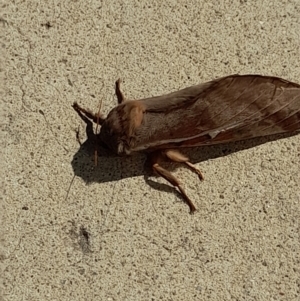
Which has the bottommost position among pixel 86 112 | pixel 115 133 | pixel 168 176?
pixel 168 176

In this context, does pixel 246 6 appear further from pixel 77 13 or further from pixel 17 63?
pixel 17 63

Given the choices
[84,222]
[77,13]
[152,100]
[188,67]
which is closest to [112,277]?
[84,222]

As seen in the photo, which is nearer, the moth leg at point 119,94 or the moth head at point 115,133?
the moth head at point 115,133

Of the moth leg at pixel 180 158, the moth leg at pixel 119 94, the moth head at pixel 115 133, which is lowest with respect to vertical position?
the moth leg at pixel 180 158

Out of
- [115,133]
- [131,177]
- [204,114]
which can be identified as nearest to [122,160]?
[131,177]

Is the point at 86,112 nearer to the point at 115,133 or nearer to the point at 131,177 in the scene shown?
the point at 115,133

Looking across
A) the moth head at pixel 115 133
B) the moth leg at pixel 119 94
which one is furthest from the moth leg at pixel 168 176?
the moth leg at pixel 119 94

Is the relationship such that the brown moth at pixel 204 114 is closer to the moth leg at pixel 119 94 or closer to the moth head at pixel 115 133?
the moth head at pixel 115 133
